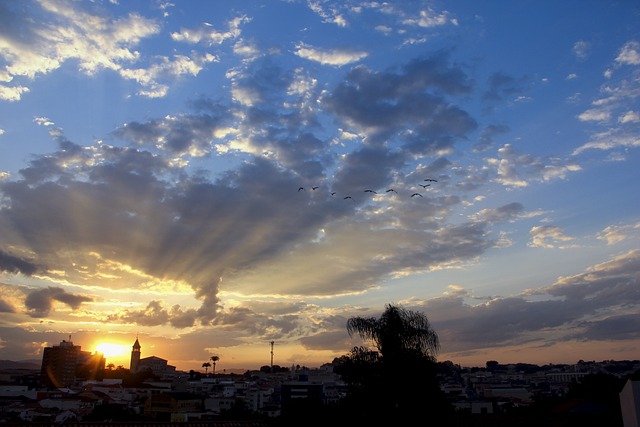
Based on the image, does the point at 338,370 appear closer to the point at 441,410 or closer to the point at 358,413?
the point at 358,413

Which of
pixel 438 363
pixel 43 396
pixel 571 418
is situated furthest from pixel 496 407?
pixel 43 396

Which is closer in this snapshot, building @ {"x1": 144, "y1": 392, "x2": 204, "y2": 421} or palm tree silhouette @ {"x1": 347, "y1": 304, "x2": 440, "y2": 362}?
palm tree silhouette @ {"x1": 347, "y1": 304, "x2": 440, "y2": 362}

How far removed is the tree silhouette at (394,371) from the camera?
2858 centimetres

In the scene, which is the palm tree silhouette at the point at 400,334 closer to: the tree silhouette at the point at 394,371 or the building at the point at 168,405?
the tree silhouette at the point at 394,371

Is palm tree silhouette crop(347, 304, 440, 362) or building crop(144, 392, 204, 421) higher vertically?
palm tree silhouette crop(347, 304, 440, 362)

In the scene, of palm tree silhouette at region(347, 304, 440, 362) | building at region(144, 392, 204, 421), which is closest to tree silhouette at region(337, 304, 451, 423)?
palm tree silhouette at region(347, 304, 440, 362)

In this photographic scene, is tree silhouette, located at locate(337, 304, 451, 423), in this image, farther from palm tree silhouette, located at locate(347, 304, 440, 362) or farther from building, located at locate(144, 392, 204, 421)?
building, located at locate(144, 392, 204, 421)

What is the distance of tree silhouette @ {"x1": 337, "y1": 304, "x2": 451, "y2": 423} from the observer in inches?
1125

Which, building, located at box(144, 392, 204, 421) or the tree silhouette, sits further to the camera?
building, located at box(144, 392, 204, 421)

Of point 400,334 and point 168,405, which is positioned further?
point 168,405

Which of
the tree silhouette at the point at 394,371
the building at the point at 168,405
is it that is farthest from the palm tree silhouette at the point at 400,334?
the building at the point at 168,405

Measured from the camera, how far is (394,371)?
95.5 ft

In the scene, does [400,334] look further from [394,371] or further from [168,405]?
[168,405]

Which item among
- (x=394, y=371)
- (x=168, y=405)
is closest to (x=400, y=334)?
(x=394, y=371)
